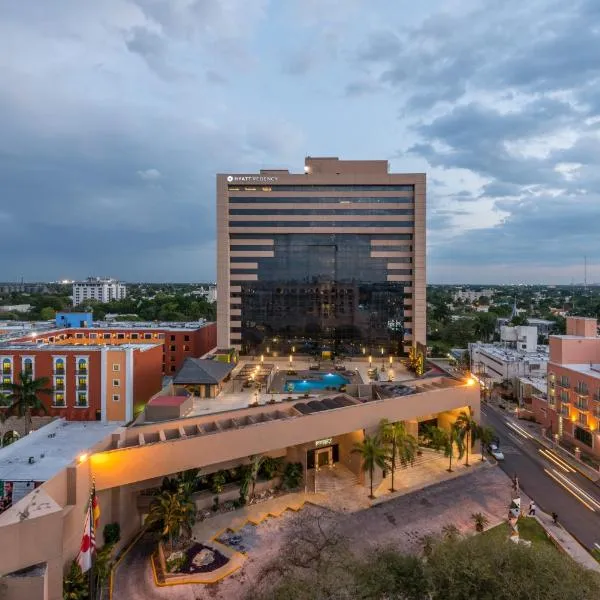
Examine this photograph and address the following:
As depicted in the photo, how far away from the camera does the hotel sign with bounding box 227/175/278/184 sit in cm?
7506

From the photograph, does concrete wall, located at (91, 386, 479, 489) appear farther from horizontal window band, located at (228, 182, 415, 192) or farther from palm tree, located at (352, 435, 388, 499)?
horizontal window band, located at (228, 182, 415, 192)

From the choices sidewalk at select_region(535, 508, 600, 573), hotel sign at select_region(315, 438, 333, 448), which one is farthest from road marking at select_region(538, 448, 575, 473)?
hotel sign at select_region(315, 438, 333, 448)

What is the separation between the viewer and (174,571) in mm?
24312

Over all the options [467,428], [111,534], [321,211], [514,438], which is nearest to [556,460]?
[514,438]

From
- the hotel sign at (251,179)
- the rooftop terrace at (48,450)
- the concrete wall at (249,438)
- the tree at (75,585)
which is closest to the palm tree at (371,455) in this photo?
the concrete wall at (249,438)

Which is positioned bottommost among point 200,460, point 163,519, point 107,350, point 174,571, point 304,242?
point 174,571

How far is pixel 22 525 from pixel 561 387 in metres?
54.0

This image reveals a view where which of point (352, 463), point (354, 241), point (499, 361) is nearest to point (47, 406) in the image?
point (352, 463)

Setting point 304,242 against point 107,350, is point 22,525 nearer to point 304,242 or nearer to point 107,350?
point 107,350

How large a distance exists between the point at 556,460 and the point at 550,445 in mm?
4430

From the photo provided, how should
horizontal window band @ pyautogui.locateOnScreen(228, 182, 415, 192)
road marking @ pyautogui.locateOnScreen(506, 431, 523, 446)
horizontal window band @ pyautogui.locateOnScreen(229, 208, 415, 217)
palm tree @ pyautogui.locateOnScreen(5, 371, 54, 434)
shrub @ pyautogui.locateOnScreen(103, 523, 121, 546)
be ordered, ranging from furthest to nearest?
horizontal window band @ pyautogui.locateOnScreen(229, 208, 415, 217) < horizontal window band @ pyautogui.locateOnScreen(228, 182, 415, 192) < road marking @ pyautogui.locateOnScreen(506, 431, 523, 446) < palm tree @ pyautogui.locateOnScreen(5, 371, 54, 434) < shrub @ pyautogui.locateOnScreen(103, 523, 121, 546)

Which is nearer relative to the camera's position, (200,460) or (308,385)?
(200,460)

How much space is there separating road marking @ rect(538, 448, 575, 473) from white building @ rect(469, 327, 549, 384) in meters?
23.7

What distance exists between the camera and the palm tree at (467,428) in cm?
3872
